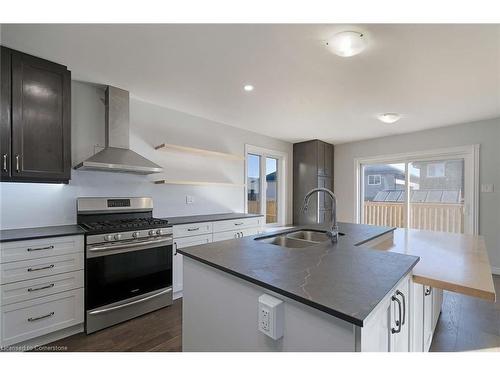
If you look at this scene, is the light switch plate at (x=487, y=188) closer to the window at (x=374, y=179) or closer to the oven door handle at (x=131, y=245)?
the window at (x=374, y=179)

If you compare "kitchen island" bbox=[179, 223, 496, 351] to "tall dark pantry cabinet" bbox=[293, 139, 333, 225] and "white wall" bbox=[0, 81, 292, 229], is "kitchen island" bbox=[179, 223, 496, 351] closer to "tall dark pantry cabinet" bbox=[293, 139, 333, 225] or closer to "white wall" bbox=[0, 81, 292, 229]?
"white wall" bbox=[0, 81, 292, 229]

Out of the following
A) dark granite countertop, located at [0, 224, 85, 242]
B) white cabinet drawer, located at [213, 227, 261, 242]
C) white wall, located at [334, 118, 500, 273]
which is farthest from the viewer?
white wall, located at [334, 118, 500, 273]

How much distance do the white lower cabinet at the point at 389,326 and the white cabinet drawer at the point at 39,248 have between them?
7.09 feet

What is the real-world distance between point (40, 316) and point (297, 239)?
2051mm

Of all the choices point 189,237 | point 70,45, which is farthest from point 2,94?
point 189,237

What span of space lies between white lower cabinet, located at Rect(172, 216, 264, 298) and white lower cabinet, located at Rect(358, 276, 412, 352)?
2.08m

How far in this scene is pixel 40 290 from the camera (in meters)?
1.81

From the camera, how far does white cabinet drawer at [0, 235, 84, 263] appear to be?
5.51ft

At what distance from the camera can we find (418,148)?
4.18 meters

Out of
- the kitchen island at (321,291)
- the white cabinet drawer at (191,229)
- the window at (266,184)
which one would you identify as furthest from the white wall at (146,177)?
the kitchen island at (321,291)

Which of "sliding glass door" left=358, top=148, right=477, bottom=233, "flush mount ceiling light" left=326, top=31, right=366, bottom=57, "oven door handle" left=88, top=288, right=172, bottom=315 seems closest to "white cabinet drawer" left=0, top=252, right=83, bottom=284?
"oven door handle" left=88, top=288, right=172, bottom=315
